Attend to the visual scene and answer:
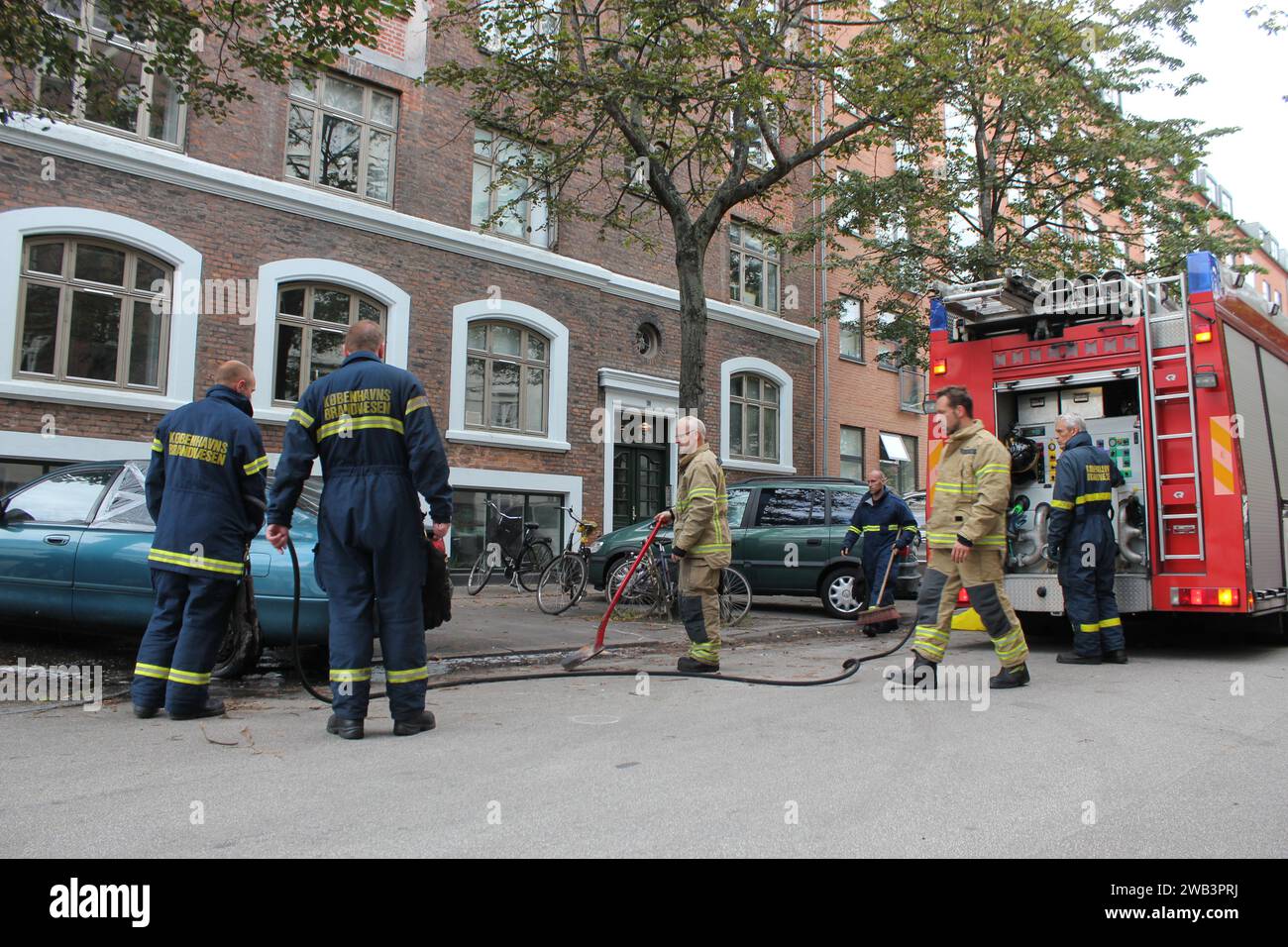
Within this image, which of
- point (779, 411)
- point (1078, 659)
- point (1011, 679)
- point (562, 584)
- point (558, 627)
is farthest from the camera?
point (779, 411)

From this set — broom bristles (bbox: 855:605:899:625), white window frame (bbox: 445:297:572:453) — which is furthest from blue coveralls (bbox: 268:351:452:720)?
white window frame (bbox: 445:297:572:453)

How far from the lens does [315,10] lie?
821 cm

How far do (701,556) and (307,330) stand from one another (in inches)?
A: 351

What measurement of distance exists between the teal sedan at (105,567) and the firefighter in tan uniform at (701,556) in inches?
96.3

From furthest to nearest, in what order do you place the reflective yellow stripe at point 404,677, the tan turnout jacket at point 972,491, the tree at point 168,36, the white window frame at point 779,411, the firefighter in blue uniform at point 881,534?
the white window frame at point 779,411 < the firefighter in blue uniform at point 881,534 < the tree at point 168,36 < the tan turnout jacket at point 972,491 < the reflective yellow stripe at point 404,677

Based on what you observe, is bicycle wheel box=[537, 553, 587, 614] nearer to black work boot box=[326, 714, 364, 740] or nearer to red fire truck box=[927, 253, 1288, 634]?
red fire truck box=[927, 253, 1288, 634]

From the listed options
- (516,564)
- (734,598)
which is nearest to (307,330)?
(516,564)

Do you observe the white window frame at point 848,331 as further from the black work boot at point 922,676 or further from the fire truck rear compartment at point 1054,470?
the black work boot at point 922,676

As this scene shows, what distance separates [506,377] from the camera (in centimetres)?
1614

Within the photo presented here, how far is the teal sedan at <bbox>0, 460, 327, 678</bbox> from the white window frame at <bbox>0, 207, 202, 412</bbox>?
502 cm

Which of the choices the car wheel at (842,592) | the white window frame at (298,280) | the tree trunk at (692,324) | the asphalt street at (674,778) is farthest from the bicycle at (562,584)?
the asphalt street at (674,778)

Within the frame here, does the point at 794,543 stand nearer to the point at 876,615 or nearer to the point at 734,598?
the point at 734,598

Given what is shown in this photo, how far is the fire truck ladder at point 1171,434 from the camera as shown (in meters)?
8.09
